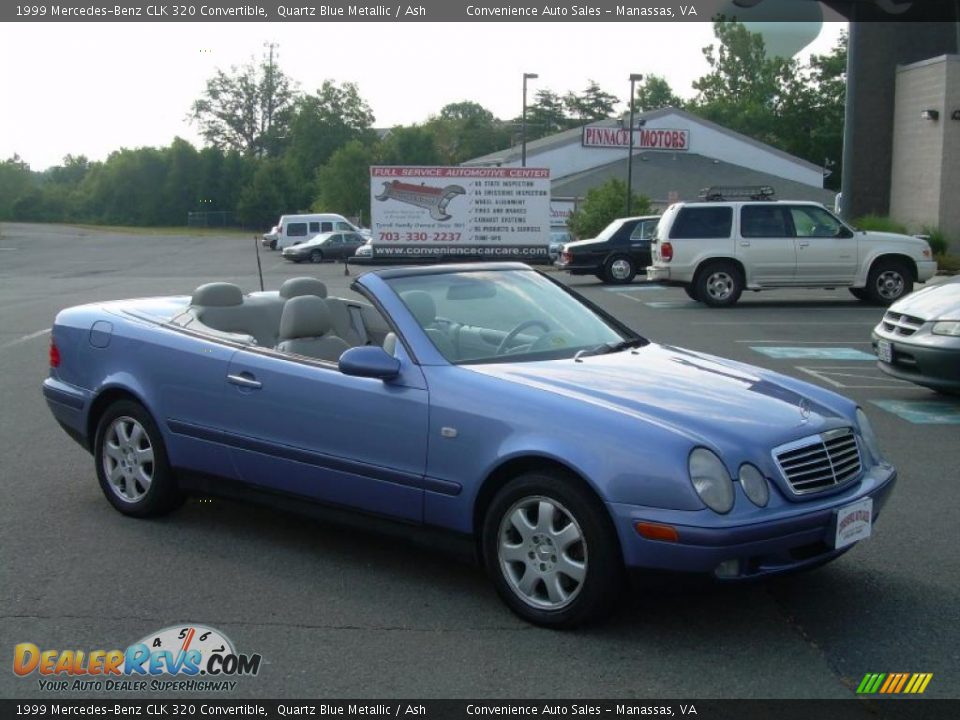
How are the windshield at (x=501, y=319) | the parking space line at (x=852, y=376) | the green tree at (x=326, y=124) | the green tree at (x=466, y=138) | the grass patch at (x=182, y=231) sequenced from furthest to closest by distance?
1. the green tree at (x=466, y=138)
2. the green tree at (x=326, y=124)
3. the grass patch at (x=182, y=231)
4. the parking space line at (x=852, y=376)
5. the windshield at (x=501, y=319)

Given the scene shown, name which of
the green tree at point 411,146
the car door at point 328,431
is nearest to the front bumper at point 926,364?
the car door at point 328,431

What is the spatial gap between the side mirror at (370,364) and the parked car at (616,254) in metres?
23.0

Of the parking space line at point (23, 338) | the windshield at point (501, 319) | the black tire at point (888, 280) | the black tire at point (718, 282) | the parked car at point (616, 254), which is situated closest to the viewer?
the windshield at point (501, 319)

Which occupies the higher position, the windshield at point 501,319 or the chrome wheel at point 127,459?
the windshield at point 501,319

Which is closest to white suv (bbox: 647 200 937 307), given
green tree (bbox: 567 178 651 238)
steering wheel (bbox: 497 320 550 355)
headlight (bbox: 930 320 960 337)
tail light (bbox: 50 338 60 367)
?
headlight (bbox: 930 320 960 337)

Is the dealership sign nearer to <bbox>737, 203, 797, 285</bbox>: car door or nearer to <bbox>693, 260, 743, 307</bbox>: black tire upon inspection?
<bbox>737, 203, 797, 285</bbox>: car door

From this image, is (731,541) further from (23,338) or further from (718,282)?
(718,282)

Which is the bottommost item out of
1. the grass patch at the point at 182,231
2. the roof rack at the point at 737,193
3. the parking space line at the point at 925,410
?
the grass patch at the point at 182,231

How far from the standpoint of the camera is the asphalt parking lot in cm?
416

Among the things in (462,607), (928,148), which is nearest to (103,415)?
(462,607)

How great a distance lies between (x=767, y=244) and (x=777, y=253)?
0.78 feet

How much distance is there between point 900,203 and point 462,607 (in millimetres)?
31916

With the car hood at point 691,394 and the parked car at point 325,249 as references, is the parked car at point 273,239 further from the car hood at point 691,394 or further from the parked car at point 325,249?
the car hood at point 691,394

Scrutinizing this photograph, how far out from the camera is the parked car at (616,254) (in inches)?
1097
